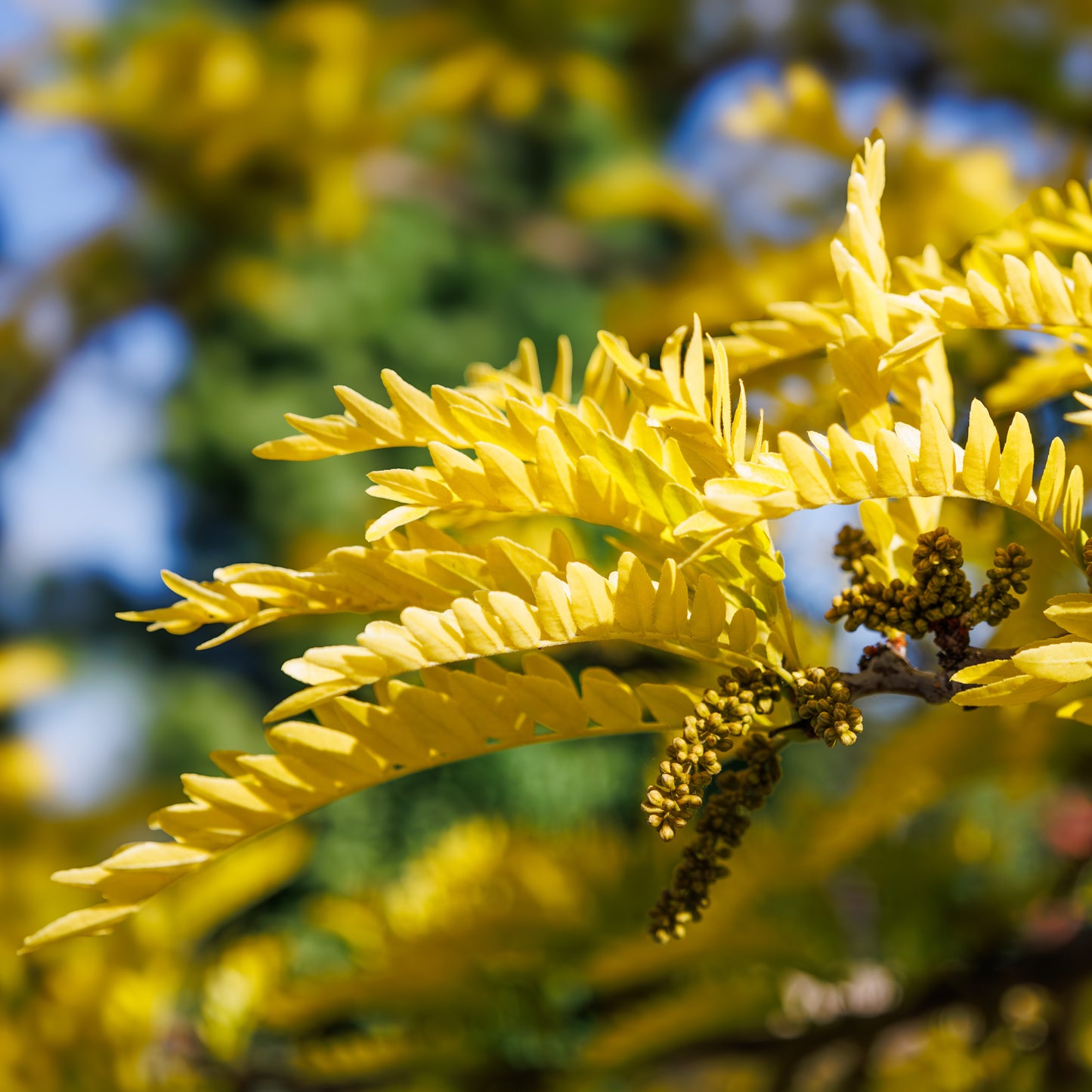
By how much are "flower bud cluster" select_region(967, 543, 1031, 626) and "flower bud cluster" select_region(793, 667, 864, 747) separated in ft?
0.19

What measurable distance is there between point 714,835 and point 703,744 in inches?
3.0

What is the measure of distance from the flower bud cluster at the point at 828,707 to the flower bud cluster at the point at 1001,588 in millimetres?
58

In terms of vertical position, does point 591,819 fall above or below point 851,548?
below

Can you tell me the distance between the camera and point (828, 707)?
1.13 ft

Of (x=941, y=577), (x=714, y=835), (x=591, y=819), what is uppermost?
(x=941, y=577)

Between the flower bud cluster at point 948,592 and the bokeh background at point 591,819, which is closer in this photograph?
the flower bud cluster at point 948,592

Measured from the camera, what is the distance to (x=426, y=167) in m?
1.93

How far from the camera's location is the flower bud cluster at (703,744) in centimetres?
33

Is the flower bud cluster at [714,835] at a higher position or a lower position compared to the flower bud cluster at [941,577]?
lower

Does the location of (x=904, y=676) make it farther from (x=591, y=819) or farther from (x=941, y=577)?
(x=591, y=819)

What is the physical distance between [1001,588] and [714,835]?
145 mm

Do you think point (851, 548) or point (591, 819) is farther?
point (591, 819)

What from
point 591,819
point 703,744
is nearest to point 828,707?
point 703,744

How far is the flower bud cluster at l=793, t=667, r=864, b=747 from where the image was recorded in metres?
0.34
